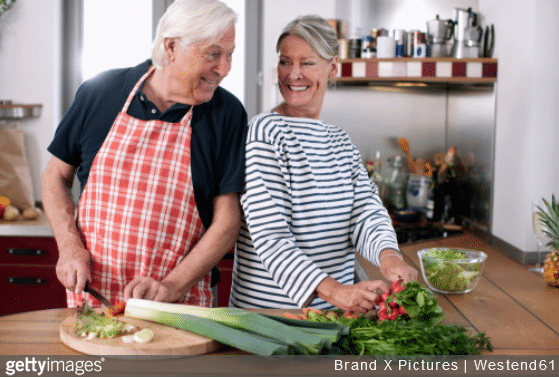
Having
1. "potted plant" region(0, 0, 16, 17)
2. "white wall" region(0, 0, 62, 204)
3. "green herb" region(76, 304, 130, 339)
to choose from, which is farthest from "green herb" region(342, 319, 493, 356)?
"potted plant" region(0, 0, 16, 17)

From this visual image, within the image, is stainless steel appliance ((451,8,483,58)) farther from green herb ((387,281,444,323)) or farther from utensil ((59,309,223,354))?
utensil ((59,309,223,354))

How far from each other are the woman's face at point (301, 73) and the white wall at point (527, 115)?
2.97 ft

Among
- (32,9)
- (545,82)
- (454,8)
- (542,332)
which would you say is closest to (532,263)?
Result: (545,82)

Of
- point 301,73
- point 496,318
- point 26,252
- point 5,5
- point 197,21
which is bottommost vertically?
point 26,252

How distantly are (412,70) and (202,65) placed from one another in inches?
56.5

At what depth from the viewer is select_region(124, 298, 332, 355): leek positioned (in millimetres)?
977

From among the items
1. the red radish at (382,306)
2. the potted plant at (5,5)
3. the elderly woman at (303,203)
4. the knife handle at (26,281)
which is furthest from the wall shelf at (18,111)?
the red radish at (382,306)

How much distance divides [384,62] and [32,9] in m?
1.76

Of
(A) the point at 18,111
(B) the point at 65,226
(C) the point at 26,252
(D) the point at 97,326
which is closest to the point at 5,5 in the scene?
(A) the point at 18,111

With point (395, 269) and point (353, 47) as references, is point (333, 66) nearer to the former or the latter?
point (395, 269)

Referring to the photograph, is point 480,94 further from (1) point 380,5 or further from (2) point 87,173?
(2) point 87,173

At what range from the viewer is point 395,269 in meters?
1.29

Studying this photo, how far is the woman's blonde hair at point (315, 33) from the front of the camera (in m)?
1.38

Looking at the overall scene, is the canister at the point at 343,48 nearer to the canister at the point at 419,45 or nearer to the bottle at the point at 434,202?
the canister at the point at 419,45
